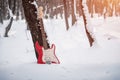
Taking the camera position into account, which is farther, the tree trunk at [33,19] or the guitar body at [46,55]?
the tree trunk at [33,19]

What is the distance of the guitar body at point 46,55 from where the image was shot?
29.9 ft

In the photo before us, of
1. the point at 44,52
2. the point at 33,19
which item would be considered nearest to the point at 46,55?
the point at 44,52

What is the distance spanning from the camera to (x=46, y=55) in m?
9.12

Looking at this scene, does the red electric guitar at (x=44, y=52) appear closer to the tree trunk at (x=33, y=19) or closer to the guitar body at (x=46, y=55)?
the guitar body at (x=46, y=55)

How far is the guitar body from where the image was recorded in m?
9.12

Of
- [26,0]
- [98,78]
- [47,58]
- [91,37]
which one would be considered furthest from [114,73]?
[91,37]

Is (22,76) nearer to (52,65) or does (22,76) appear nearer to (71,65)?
(52,65)

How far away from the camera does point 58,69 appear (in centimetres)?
839

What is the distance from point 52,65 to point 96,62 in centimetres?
164

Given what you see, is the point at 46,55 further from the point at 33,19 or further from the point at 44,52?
the point at 33,19

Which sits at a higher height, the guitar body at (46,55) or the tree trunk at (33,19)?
the tree trunk at (33,19)

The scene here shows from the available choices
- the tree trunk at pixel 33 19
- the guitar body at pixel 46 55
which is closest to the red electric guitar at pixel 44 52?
the guitar body at pixel 46 55

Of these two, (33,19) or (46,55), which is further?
(33,19)

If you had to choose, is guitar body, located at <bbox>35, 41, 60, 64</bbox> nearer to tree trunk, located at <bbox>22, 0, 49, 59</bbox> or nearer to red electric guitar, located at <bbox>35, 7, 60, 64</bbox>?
red electric guitar, located at <bbox>35, 7, 60, 64</bbox>
